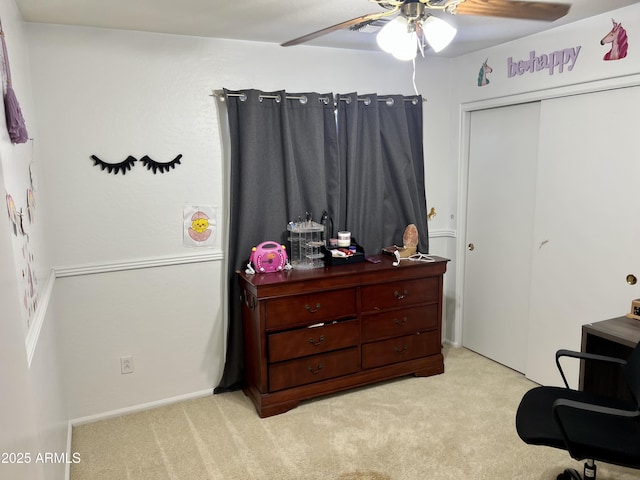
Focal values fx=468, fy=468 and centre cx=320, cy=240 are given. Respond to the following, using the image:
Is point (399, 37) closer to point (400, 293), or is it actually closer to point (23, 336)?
point (23, 336)

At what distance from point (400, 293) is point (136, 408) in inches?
74.4

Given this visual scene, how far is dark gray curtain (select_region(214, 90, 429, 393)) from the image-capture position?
3064 mm

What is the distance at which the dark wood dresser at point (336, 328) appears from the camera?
2871mm

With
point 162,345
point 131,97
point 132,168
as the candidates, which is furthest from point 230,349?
point 131,97

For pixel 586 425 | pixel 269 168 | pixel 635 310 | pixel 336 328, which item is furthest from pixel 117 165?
pixel 635 310

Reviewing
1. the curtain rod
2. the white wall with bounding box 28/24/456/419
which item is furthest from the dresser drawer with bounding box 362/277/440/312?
the curtain rod

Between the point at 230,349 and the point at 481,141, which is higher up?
the point at 481,141

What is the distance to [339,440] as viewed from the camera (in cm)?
Result: 262

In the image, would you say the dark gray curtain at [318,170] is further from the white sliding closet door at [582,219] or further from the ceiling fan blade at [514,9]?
the ceiling fan blade at [514,9]

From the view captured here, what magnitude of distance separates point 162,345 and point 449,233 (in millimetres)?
2385

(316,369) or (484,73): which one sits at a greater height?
(484,73)

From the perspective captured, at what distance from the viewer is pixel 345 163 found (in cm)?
338

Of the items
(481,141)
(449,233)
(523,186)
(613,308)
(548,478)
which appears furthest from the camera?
(449,233)

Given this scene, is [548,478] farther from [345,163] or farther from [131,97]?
[131,97]
